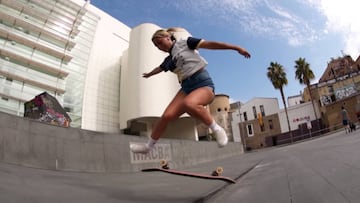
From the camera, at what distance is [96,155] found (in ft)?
26.6

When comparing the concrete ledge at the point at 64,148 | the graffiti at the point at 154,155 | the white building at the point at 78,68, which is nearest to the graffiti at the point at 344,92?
the white building at the point at 78,68

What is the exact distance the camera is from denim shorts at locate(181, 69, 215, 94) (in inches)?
113

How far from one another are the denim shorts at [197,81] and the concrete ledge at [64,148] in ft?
15.7

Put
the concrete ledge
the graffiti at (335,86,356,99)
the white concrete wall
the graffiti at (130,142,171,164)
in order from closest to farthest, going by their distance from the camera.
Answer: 1. the concrete ledge
2. the graffiti at (130,142,171,164)
3. the white concrete wall
4. the graffiti at (335,86,356,99)

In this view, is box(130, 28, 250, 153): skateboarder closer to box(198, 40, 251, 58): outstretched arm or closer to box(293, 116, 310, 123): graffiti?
box(198, 40, 251, 58): outstretched arm

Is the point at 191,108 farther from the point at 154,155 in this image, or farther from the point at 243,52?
the point at 154,155

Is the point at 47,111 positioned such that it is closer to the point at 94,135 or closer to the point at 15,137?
the point at 94,135

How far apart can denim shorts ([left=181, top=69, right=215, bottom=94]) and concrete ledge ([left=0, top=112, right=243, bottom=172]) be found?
480cm

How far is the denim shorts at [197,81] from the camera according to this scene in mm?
2867

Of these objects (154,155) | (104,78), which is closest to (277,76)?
(104,78)

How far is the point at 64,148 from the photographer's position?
710 centimetres

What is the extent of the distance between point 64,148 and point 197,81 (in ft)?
18.3

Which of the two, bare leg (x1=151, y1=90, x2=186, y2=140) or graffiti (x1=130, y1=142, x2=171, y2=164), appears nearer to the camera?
bare leg (x1=151, y1=90, x2=186, y2=140)

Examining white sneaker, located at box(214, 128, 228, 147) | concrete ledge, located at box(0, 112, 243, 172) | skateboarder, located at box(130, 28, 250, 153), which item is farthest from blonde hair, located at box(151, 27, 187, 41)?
concrete ledge, located at box(0, 112, 243, 172)
